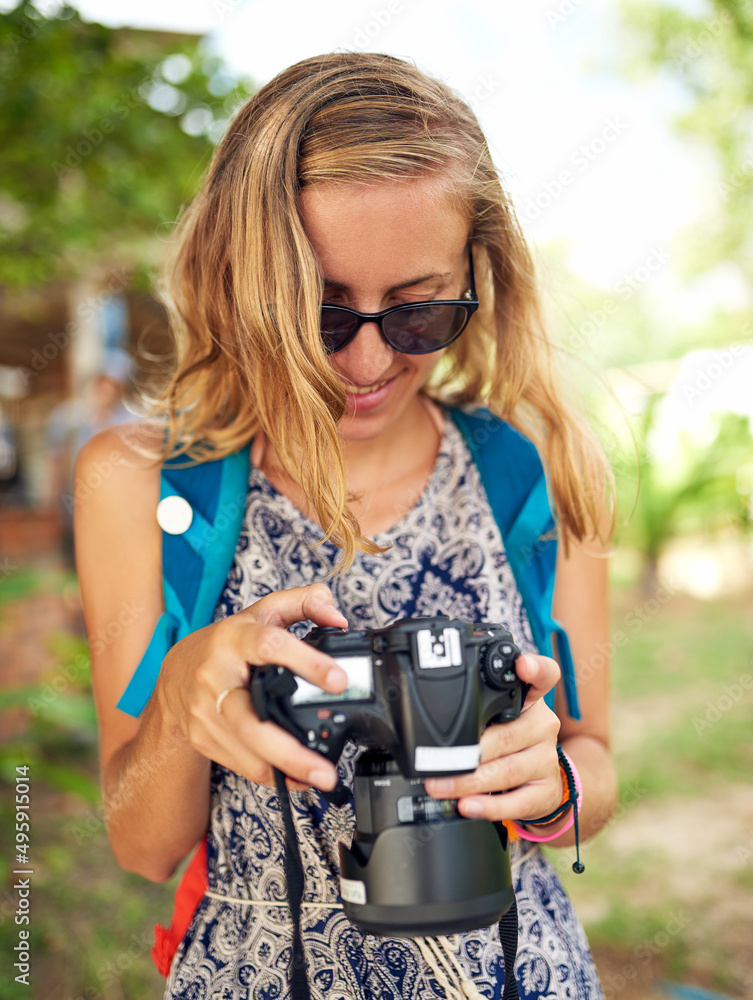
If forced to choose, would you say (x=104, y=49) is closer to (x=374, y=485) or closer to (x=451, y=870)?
(x=374, y=485)

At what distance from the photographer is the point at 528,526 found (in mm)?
1469

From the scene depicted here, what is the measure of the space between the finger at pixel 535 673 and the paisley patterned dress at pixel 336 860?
0.87ft

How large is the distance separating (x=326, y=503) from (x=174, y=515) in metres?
0.28

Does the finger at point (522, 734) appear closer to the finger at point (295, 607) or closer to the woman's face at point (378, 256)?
the finger at point (295, 607)

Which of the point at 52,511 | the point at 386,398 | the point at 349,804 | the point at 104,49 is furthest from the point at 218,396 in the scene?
the point at 52,511

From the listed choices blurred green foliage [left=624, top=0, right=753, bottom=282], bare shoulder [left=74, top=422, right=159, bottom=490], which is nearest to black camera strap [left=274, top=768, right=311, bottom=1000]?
bare shoulder [left=74, top=422, right=159, bottom=490]

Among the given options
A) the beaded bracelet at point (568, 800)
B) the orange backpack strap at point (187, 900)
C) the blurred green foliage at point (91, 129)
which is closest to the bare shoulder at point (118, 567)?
the orange backpack strap at point (187, 900)

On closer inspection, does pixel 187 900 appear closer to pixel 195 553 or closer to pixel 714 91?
pixel 195 553

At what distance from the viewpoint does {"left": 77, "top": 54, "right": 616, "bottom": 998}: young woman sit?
1.26m

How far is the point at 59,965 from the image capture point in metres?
3.05

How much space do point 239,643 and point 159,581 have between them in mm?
455

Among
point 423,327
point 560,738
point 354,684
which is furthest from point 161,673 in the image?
point 560,738

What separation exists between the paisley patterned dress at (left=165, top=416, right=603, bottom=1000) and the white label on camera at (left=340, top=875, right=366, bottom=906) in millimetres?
257

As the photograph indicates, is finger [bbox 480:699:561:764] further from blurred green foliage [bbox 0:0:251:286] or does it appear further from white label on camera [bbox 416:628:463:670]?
blurred green foliage [bbox 0:0:251:286]
